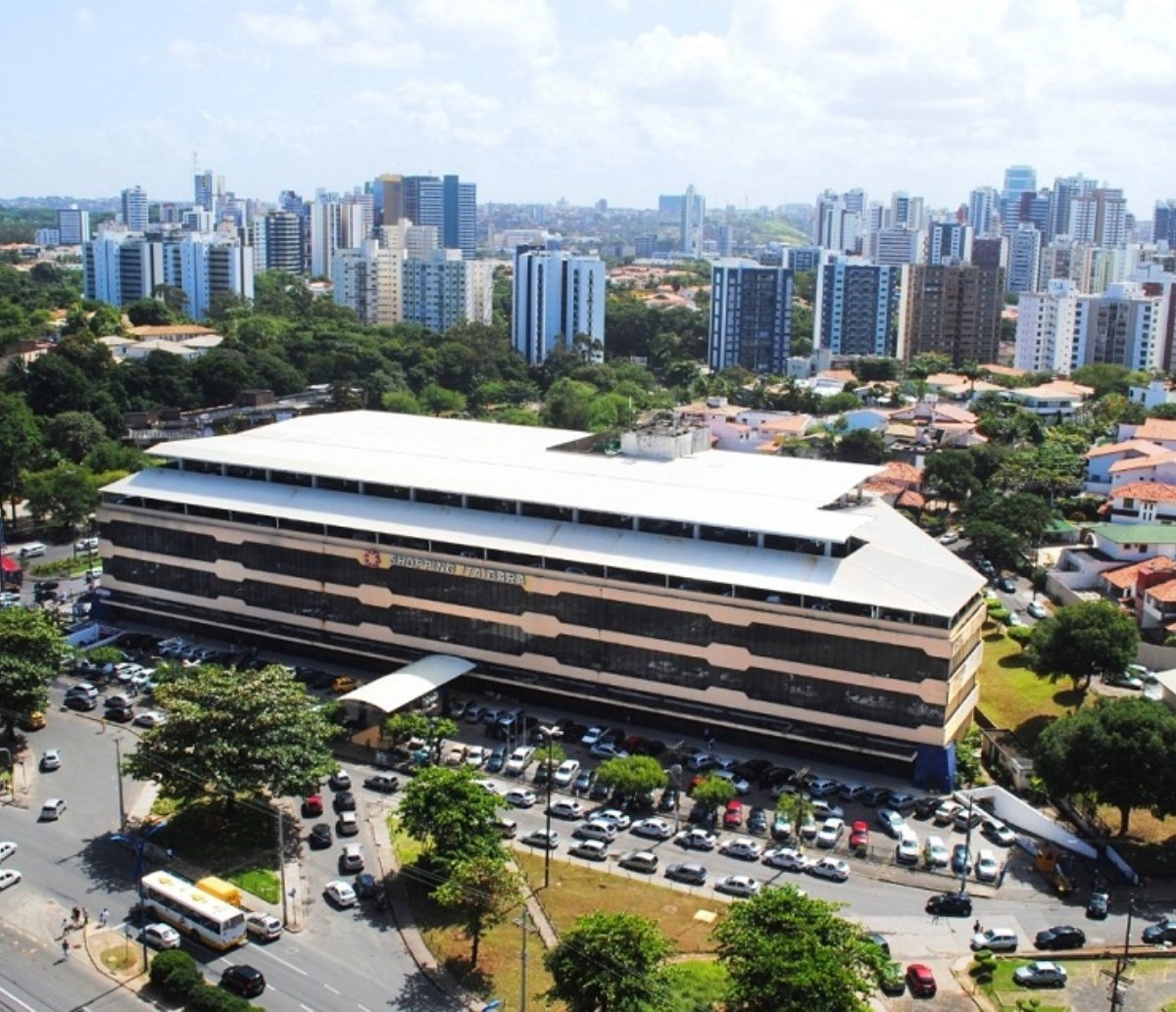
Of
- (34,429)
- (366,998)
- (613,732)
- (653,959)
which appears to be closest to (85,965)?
(366,998)

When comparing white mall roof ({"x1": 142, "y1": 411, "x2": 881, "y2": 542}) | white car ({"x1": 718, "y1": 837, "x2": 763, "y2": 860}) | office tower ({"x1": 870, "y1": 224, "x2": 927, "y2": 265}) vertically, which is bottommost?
white car ({"x1": 718, "y1": 837, "x2": 763, "y2": 860})

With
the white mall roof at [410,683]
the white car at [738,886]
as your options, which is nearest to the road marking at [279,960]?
the white car at [738,886]

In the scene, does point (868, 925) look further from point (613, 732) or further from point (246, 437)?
point (246, 437)

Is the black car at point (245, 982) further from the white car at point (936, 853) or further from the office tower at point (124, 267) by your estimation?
the office tower at point (124, 267)

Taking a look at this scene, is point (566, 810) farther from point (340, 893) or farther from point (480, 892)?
point (480, 892)

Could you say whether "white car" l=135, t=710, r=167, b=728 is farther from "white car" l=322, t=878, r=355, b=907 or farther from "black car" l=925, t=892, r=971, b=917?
"black car" l=925, t=892, r=971, b=917

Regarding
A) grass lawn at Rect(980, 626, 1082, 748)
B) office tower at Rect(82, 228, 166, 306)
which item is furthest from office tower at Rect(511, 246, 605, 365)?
grass lawn at Rect(980, 626, 1082, 748)
